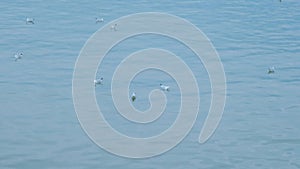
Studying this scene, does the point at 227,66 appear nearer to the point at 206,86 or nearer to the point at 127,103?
the point at 206,86

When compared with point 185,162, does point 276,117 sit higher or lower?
higher

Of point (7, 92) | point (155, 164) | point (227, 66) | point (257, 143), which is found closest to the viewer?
point (155, 164)

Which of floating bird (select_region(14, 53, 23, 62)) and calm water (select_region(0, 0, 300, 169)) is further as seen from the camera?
floating bird (select_region(14, 53, 23, 62))

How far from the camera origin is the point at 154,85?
50.4 feet

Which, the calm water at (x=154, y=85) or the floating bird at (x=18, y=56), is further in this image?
the floating bird at (x=18, y=56)

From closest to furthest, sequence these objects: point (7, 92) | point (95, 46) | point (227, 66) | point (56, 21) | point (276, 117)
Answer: point (276, 117)
point (7, 92)
point (227, 66)
point (95, 46)
point (56, 21)

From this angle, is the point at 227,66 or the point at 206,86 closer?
the point at 206,86

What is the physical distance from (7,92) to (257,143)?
17.1 feet

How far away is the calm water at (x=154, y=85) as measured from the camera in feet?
39.0

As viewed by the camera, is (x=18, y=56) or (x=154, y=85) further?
(x=18, y=56)

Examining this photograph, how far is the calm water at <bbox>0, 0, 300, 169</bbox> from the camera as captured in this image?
1188 cm

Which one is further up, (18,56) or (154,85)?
(18,56)

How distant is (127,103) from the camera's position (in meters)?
14.2

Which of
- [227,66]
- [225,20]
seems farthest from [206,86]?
[225,20]
